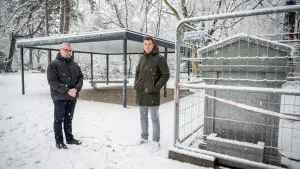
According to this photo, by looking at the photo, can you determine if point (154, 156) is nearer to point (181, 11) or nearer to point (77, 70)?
point (77, 70)

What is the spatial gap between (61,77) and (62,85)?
7.2 inches

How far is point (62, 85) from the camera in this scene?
3.54 metres

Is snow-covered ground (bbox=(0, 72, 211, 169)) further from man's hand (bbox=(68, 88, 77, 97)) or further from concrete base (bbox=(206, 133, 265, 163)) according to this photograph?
man's hand (bbox=(68, 88, 77, 97))

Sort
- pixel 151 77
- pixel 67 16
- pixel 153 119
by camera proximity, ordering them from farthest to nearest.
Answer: pixel 67 16 < pixel 153 119 < pixel 151 77

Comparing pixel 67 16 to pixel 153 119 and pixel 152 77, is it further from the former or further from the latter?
pixel 153 119

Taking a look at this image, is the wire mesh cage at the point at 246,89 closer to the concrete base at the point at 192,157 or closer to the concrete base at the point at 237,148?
the concrete base at the point at 237,148

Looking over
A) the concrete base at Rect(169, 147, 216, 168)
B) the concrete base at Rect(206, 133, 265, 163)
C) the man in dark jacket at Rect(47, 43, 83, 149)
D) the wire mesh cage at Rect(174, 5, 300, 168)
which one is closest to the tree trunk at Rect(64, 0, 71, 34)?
the man in dark jacket at Rect(47, 43, 83, 149)

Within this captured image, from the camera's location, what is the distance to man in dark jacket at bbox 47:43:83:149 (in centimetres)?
353

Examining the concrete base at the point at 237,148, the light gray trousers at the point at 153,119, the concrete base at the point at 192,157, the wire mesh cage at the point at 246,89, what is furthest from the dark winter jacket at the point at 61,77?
the concrete base at the point at 237,148

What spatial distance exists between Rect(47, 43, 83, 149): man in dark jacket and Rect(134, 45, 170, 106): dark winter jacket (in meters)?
1.26

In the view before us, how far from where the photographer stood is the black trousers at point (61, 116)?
3652 mm

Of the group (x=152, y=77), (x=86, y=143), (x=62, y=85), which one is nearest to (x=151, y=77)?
(x=152, y=77)

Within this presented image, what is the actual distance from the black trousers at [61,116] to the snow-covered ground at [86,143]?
0.26 m

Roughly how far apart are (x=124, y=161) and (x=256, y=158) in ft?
6.66
